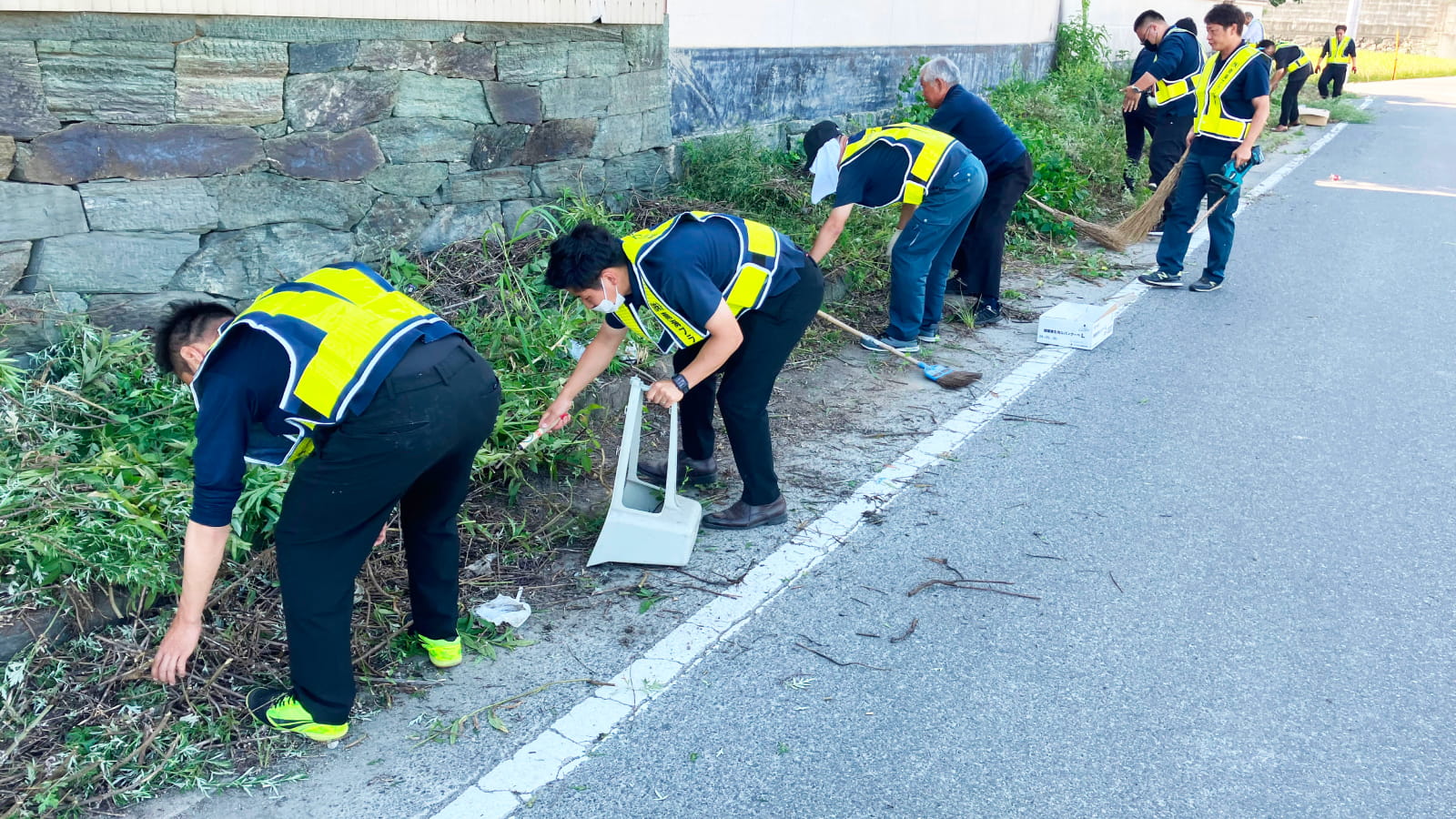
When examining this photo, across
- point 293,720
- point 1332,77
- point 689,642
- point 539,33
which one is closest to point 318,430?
point 293,720

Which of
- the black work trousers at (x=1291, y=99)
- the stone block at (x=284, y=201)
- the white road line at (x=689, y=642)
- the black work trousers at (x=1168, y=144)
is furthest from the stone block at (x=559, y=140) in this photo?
the black work trousers at (x=1291, y=99)

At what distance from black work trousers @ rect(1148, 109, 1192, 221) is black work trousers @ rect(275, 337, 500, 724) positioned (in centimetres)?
908

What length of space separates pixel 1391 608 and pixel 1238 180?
16.5ft

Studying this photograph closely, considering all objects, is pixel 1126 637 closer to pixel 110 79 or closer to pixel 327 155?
pixel 327 155

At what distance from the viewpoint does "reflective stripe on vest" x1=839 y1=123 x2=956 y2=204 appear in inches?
242

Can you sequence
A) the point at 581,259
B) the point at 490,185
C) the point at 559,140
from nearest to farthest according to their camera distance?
the point at 581,259, the point at 490,185, the point at 559,140

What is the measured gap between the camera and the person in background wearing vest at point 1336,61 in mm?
21844

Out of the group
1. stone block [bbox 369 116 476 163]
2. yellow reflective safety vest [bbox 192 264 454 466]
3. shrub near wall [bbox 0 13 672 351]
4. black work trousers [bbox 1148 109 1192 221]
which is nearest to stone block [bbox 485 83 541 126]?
shrub near wall [bbox 0 13 672 351]

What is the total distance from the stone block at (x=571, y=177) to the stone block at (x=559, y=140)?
0.14ft

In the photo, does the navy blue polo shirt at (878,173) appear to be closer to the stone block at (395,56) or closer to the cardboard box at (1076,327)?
the cardboard box at (1076,327)

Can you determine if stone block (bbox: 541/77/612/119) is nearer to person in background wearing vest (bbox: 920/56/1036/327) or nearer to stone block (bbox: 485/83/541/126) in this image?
stone block (bbox: 485/83/541/126)

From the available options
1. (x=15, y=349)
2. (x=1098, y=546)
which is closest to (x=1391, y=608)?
(x=1098, y=546)

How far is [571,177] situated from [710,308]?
3128 millimetres

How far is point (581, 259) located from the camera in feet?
11.6
